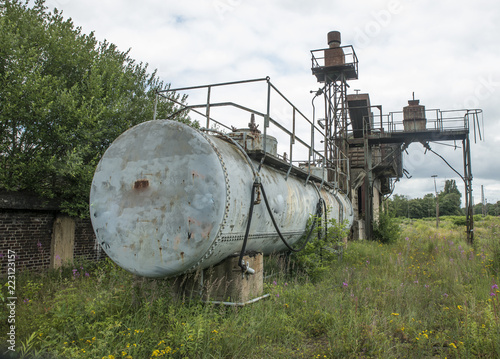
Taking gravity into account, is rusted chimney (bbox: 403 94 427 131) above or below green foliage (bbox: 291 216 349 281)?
above

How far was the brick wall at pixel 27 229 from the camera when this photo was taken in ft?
30.9

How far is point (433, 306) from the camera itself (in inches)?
235

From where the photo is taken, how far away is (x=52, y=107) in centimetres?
1003

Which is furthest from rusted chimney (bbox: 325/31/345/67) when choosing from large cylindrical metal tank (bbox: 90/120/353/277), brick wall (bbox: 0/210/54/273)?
large cylindrical metal tank (bbox: 90/120/353/277)

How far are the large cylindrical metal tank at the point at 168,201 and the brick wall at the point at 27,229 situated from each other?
5.85 meters

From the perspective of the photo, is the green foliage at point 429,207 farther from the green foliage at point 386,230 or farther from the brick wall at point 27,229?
the brick wall at point 27,229

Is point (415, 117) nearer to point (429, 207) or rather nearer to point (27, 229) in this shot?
point (27, 229)

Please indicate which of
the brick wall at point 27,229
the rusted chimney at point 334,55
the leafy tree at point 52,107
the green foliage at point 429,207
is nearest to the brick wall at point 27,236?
the brick wall at point 27,229

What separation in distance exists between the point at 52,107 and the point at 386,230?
14.3 m

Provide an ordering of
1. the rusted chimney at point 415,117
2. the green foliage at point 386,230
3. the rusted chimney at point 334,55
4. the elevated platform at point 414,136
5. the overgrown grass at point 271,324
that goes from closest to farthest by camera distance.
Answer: the overgrown grass at point 271,324, the elevated platform at point 414,136, the green foliage at point 386,230, the rusted chimney at point 415,117, the rusted chimney at point 334,55

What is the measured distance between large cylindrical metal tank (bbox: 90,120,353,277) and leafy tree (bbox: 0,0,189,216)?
573 centimetres

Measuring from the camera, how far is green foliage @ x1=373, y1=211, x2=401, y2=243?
660 inches

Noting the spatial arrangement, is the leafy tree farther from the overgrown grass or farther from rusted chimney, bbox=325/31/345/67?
rusted chimney, bbox=325/31/345/67

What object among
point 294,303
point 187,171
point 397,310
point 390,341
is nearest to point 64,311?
point 187,171
